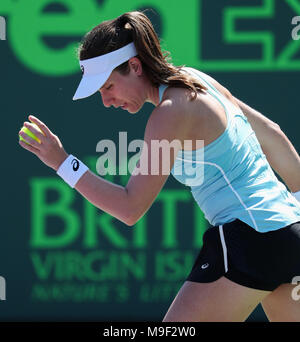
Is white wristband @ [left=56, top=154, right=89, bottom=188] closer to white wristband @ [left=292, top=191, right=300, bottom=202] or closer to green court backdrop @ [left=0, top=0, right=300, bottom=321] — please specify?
white wristband @ [left=292, top=191, right=300, bottom=202]

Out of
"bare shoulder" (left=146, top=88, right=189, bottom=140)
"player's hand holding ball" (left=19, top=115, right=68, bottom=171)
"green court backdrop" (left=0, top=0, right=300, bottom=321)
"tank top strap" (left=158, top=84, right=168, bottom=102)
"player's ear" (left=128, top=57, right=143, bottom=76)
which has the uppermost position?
"player's ear" (left=128, top=57, right=143, bottom=76)

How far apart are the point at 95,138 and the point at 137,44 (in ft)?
6.93

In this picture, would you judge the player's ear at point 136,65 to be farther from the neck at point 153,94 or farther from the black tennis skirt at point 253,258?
the black tennis skirt at point 253,258

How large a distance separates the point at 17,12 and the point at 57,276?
1666 mm

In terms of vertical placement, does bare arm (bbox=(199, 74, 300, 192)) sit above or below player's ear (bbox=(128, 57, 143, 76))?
below

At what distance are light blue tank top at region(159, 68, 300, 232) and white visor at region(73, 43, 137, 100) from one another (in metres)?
0.16

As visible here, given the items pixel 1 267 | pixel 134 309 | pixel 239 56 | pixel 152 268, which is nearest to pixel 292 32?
pixel 239 56

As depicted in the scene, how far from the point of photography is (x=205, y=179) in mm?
2318

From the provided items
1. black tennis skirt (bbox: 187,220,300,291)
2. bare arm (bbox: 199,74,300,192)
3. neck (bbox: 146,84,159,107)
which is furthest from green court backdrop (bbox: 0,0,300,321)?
black tennis skirt (bbox: 187,220,300,291)

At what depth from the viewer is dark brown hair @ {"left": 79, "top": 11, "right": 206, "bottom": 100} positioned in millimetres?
2338

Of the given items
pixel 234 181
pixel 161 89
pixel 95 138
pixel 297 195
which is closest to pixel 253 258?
pixel 234 181

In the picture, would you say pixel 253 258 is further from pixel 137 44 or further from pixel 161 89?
pixel 137 44

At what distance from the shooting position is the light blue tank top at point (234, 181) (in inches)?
89.4

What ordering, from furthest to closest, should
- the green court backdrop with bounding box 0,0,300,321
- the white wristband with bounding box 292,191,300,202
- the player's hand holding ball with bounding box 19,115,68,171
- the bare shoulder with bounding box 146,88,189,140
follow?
the green court backdrop with bounding box 0,0,300,321 → the white wristband with bounding box 292,191,300,202 → the player's hand holding ball with bounding box 19,115,68,171 → the bare shoulder with bounding box 146,88,189,140
